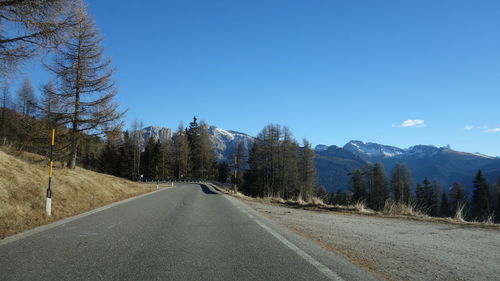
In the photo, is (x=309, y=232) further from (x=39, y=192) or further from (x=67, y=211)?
(x=39, y=192)

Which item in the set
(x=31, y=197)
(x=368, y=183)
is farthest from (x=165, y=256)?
(x=368, y=183)

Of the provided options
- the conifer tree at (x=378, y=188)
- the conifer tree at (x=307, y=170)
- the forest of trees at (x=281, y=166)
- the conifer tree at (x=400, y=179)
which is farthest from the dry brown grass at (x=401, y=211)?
the conifer tree at (x=400, y=179)

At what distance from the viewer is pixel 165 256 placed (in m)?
5.13

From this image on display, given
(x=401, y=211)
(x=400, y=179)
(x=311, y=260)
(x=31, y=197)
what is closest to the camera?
(x=311, y=260)

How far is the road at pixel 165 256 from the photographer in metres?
4.21

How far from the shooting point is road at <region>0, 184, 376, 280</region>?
4.21 meters

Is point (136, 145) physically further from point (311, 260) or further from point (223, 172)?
point (311, 260)

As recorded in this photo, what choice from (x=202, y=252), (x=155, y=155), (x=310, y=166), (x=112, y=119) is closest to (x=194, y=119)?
(x=155, y=155)

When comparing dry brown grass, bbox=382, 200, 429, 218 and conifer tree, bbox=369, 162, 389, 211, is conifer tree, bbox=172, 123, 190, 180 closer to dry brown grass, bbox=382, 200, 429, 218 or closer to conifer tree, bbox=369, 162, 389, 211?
conifer tree, bbox=369, 162, 389, 211

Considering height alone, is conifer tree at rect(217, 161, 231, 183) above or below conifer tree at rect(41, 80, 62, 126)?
below

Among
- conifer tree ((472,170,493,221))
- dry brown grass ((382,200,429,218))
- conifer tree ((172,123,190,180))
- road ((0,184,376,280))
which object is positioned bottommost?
conifer tree ((472,170,493,221))

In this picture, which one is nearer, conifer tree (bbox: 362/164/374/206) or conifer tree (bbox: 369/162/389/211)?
conifer tree (bbox: 369/162/389/211)

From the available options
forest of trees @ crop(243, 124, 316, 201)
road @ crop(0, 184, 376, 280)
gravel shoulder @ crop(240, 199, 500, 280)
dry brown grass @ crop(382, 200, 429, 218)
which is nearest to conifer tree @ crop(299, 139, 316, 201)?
forest of trees @ crop(243, 124, 316, 201)

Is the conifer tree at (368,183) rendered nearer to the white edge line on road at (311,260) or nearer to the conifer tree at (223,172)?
the conifer tree at (223,172)
